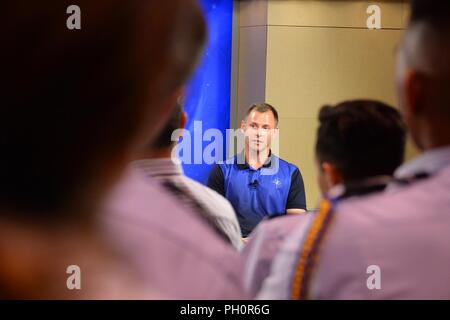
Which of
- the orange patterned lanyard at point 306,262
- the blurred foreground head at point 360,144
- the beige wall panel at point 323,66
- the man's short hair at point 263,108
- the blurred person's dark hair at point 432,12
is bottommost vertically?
the orange patterned lanyard at point 306,262

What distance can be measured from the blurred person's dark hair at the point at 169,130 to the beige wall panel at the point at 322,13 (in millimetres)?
347

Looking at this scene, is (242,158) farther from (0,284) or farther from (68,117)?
→ (0,284)

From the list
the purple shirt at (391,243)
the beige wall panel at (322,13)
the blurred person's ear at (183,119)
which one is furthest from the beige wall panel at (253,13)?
the purple shirt at (391,243)

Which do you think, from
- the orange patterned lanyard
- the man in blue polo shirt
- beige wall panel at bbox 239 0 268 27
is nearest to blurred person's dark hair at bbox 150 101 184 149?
the man in blue polo shirt

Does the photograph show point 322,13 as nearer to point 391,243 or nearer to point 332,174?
point 332,174

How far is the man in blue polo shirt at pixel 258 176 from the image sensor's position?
162 centimetres

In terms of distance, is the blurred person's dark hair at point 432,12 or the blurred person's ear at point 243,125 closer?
the blurred person's dark hair at point 432,12

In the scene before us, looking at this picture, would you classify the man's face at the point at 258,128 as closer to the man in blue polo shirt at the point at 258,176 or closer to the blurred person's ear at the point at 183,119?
the man in blue polo shirt at the point at 258,176

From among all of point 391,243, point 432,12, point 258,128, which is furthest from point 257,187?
point 432,12

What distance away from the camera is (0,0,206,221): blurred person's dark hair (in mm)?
1494

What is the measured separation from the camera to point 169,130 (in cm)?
157

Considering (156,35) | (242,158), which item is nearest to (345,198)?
(242,158)

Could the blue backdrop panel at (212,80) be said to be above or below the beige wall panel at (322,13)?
below

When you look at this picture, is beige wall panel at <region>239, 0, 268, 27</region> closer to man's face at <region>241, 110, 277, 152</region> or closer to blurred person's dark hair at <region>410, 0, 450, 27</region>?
man's face at <region>241, 110, 277, 152</region>
